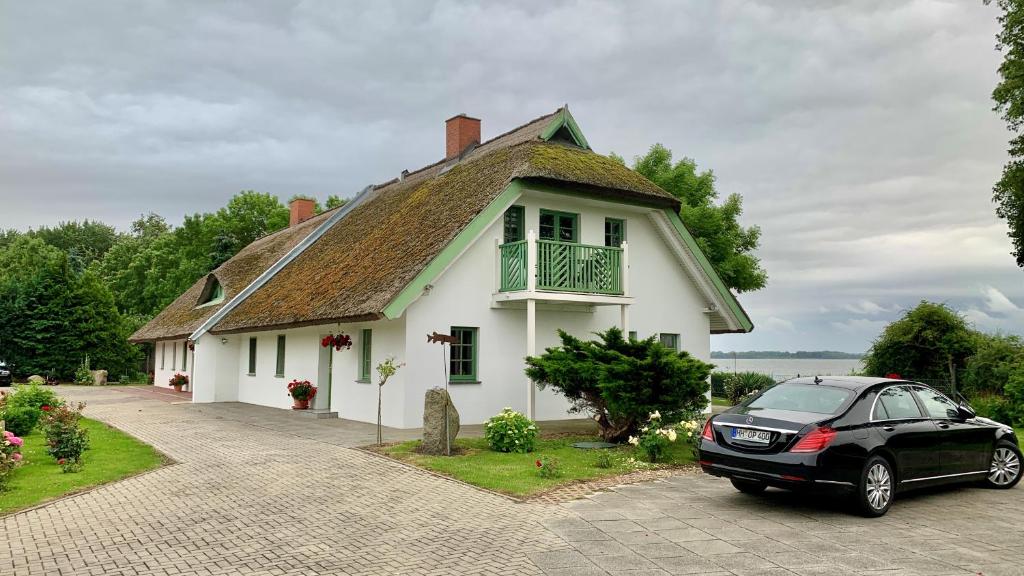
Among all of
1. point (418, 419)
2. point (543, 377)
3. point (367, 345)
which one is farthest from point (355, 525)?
point (367, 345)

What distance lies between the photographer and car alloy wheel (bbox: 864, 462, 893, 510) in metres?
8.38

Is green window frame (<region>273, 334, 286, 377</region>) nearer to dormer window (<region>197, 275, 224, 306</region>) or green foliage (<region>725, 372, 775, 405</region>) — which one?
dormer window (<region>197, 275, 224, 306</region>)

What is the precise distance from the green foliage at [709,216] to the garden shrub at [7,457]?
3047cm

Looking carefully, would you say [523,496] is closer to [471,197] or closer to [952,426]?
[952,426]

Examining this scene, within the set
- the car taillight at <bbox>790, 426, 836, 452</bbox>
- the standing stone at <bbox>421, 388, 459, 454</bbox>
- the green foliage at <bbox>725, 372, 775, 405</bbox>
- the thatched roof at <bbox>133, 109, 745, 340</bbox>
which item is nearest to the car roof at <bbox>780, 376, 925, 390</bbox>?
the car taillight at <bbox>790, 426, 836, 452</bbox>

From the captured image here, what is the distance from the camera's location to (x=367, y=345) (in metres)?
18.4

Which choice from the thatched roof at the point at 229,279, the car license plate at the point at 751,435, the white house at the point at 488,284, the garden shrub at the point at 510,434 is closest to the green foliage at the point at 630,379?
the garden shrub at the point at 510,434

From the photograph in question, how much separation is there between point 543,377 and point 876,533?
7.73 m

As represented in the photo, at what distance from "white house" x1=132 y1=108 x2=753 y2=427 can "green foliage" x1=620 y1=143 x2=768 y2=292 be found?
14.9m

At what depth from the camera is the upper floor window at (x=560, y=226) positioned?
62.2 ft

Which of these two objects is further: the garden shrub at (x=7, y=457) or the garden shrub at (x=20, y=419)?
the garden shrub at (x=20, y=419)

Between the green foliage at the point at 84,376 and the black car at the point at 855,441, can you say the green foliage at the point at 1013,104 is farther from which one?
the green foliage at the point at 84,376

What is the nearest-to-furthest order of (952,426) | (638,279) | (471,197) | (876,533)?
(876,533) → (952,426) → (471,197) → (638,279)

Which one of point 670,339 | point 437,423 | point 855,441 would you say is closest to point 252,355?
point 670,339
